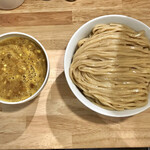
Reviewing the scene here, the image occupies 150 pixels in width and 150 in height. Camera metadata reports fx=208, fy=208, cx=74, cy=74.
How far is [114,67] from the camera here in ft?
2.73

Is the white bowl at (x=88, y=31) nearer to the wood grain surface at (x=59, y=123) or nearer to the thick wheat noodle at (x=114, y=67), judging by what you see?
the thick wheat noodle at (x=114, y=67)

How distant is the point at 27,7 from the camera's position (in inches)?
40.8

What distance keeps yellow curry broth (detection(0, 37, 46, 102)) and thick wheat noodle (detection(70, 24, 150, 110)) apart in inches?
5.4

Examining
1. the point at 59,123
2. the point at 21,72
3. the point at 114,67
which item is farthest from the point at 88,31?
the point at 59,123

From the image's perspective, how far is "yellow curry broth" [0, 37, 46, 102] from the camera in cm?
83

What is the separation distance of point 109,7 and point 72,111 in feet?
1.76

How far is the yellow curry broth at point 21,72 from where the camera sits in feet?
2.73

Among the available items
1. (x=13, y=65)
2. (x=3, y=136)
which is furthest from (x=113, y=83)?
(x=3, y=136)

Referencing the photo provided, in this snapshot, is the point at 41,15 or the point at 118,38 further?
the point at 41,15

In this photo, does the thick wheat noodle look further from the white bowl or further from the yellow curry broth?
the yellow curry broth

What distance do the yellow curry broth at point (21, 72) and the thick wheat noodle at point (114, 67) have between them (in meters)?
0.14

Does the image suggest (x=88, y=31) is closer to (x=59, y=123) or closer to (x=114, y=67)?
(x=114, y=67)

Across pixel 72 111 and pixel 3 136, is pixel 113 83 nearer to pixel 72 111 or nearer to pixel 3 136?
pixel 72 111

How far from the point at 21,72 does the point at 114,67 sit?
0.37 metres
